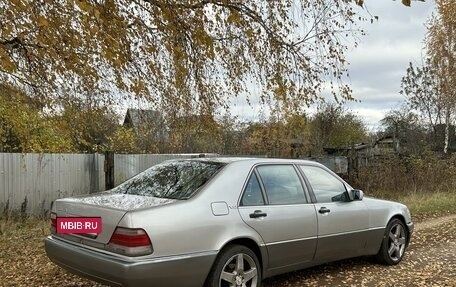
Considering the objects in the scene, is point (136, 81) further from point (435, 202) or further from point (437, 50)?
point (437, 50)

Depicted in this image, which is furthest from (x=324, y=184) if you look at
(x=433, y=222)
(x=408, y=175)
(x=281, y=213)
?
(x=408, y=175)

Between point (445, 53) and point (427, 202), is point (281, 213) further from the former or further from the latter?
point (445, 53)

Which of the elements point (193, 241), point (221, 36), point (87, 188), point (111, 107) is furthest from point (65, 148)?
point (193, 241)

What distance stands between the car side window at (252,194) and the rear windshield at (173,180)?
1.18 ft

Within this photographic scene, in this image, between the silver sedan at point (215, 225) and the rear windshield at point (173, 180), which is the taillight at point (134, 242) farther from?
the rear windshield at point (173, 180)

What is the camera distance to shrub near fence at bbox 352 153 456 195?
52.1ft

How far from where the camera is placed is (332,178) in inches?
239

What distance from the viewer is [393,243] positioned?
6.63 meters

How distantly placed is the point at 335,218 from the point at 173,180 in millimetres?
2038

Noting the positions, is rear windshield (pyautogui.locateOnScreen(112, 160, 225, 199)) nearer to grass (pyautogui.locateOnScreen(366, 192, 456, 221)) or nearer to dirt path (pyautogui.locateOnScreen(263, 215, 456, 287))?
dirt path (pyautogui.locateOnScreen(263, 215, 456, 287))

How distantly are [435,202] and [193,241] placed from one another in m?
11.6

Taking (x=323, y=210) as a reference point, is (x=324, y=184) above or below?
above

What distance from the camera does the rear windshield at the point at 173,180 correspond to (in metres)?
4.71

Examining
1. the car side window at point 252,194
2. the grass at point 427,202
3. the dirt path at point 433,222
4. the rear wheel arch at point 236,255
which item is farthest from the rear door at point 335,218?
the grass at point 427,202
